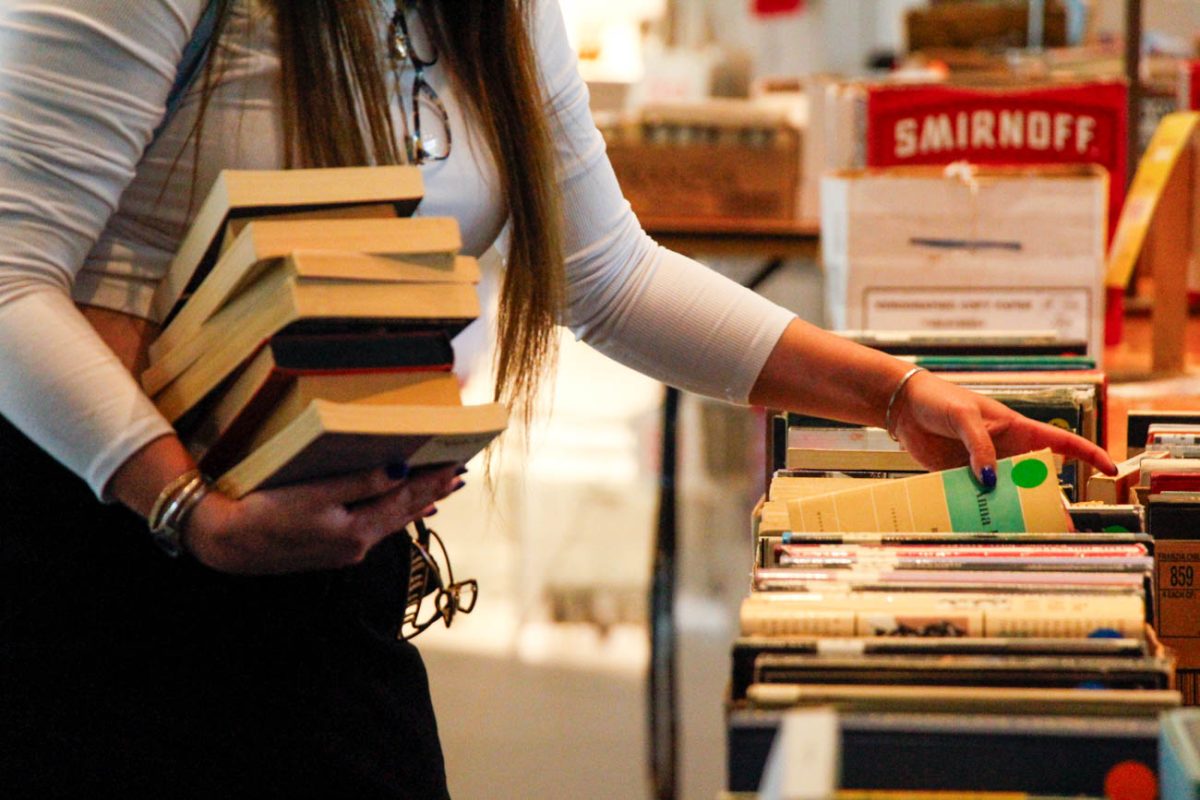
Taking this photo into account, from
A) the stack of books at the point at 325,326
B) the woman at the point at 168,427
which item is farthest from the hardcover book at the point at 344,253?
the woman at the point at 168,427

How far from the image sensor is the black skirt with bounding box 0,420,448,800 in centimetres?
106

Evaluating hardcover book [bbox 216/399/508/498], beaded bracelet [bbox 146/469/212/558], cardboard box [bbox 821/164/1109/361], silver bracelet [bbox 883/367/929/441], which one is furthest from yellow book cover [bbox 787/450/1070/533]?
cardboard box [bbox 821/164/1109/361]

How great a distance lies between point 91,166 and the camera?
38.0 inches

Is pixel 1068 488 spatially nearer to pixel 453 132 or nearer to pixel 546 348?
pixel 546 348

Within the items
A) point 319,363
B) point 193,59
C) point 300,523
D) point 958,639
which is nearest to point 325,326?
point 319,363

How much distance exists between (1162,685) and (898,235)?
134 cm

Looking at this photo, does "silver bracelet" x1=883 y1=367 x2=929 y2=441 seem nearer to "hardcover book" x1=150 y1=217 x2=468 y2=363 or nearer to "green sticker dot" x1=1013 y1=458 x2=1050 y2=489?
"green sticker dot" x1=1013 y1=458 x2=1050 y2=489

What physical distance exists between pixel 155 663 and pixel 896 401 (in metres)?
0.65

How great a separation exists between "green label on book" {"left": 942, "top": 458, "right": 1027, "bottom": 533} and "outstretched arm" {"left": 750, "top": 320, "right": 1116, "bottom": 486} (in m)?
0.08

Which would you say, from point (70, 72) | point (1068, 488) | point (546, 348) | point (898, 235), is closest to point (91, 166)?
point (70, 72)

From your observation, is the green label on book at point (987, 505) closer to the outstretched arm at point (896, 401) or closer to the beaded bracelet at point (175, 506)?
the outstretched arm at point (896, 401)

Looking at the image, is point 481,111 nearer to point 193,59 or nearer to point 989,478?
point 193,59

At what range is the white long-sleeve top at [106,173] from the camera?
0.95 meters

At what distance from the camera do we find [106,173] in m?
0.98
